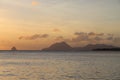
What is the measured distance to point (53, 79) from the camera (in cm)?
3219

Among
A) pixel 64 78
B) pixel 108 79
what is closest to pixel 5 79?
pixel 64 78

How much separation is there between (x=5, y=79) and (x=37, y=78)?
3577 mm

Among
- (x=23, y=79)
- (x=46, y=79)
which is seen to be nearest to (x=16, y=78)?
(x=23, y=79)

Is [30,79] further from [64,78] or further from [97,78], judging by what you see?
[97,78]

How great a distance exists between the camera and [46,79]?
32.0 metres

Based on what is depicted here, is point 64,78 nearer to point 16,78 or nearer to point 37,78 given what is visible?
point 37,78

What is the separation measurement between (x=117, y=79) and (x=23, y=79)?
10.3 meters

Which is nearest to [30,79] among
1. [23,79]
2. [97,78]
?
[23,79]

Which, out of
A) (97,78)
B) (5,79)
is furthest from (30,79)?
(97,78)

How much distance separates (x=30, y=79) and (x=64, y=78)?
391 centimetres

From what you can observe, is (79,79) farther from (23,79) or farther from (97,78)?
(23,79)

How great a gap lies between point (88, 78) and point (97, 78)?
1.03 m

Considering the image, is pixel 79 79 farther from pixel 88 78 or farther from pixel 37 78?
pixel 37 78

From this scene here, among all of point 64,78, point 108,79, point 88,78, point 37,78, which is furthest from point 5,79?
point 108,79
